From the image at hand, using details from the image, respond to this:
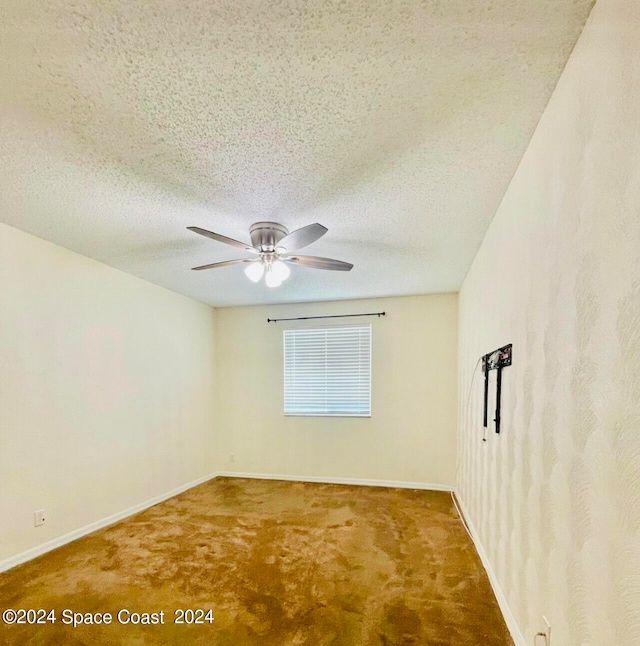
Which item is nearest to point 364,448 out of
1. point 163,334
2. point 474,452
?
point 474,452

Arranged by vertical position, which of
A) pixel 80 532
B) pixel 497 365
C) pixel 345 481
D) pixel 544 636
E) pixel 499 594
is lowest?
pixel 345 481

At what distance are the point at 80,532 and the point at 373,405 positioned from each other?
314 cm

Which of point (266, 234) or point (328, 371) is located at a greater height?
point (266, 234)

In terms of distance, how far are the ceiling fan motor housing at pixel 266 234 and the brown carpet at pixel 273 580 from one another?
2.14 meters

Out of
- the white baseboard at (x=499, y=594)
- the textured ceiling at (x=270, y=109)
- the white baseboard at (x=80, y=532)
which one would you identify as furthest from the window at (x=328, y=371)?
the textured ceiling at (x=270, y=109)

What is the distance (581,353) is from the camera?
42.7 inches

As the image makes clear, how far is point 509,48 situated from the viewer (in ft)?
3.68

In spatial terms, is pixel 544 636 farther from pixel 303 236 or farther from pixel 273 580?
pixel 303 236

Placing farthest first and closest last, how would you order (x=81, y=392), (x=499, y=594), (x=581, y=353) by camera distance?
1. (x=81, y=392)
2. (x=499, y=594)
3. (x=581, y=353)

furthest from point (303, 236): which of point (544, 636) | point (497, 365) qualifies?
point (544, 636)

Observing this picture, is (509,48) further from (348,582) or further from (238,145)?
(348,582)

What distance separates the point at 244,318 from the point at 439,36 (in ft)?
14.2

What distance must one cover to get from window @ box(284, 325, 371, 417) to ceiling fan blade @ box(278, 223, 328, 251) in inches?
100

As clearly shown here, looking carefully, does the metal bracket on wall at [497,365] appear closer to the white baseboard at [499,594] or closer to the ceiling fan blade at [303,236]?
the white baseboard at [499,594]
